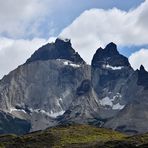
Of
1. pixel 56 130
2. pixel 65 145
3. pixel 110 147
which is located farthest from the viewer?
pixel 56 130

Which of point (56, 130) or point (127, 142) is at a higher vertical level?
point (56, 130)

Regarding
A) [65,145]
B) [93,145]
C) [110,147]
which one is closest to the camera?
[110,147]

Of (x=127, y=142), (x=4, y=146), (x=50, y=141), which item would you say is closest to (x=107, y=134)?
(x=50, y=141)

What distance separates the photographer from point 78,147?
334 feet

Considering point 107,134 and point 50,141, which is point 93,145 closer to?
point 50,141

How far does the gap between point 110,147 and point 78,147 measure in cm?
925

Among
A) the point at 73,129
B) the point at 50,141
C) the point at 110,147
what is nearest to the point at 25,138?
the point at 50,141

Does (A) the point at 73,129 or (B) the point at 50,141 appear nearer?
(B) the point at 50,141

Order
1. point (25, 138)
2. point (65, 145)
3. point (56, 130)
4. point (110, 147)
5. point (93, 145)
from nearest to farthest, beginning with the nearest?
point (110, 147), point (93, 145), point (65, 145), point (25, 138), point (56, 130)

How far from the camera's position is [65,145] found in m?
111

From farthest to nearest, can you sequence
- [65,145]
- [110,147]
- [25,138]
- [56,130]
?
[56,130] < [25,138] < [65,145] < [110,147]

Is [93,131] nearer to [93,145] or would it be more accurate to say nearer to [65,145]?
[65,145]

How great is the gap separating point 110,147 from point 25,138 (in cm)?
3248

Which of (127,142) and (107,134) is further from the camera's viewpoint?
(107,134)
